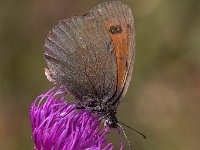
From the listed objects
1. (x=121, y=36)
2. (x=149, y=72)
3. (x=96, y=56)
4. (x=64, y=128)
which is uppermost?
(x=121, y=36)

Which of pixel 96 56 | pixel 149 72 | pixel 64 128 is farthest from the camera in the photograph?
pixel 149 72

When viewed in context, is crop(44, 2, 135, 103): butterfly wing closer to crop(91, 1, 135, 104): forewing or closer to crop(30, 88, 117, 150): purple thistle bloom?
crop(91, 1, 135, 104): forewing

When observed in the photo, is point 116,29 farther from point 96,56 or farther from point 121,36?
point 96,56

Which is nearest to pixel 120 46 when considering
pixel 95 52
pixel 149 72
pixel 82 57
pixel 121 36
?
pixel 121 36

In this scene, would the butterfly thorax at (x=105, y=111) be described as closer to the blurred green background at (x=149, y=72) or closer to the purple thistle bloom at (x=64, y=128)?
the purple thistle bloom at (x=64, y=128)

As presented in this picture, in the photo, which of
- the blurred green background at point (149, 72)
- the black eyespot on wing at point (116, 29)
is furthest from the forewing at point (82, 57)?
the blurred green background at point (149, 72)

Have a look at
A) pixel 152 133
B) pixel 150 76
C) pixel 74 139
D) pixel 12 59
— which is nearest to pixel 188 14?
pixel 150 76

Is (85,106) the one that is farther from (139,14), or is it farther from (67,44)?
(139,14)
